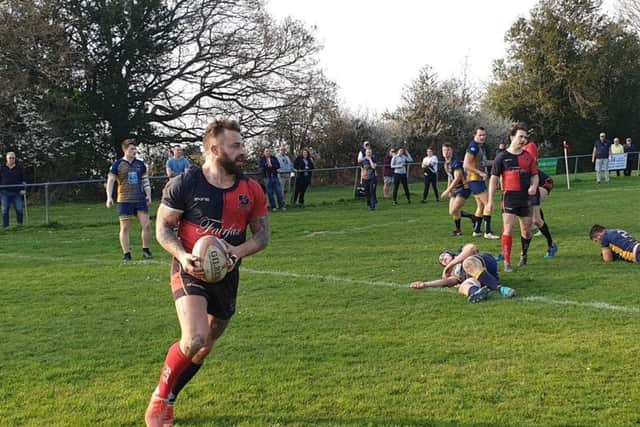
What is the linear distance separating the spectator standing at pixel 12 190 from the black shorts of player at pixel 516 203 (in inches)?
565

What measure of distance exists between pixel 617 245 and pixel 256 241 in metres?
7.24

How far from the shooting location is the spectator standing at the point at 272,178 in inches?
854

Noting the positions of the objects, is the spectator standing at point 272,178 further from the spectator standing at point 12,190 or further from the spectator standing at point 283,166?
the spectator standing at point 12,190

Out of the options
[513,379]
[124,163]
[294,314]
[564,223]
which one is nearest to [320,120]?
[564,223]

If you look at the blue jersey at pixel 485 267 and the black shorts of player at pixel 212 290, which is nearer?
the black shorts of player at pixel 212 290

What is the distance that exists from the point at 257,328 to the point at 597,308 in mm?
3658

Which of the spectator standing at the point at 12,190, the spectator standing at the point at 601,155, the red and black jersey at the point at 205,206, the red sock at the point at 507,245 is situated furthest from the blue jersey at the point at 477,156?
the spectator standing at the point at 601,155

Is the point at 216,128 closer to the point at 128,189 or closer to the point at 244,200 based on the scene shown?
the point at 244,200

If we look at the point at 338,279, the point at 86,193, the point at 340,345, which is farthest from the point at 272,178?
the point at 340,345

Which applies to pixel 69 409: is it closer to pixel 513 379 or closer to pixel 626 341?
pixel 513 379

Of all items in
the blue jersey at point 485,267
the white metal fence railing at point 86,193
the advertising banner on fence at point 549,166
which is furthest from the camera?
the advertising banner on fence at point 549,166

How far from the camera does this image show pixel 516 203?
9.95 metres

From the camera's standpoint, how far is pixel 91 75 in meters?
32.8

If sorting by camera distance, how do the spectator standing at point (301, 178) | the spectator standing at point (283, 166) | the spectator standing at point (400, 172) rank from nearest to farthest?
the spectator standing at point (400, 172), the spectator standing at point (283, 166), the spectator standing at point (301, 178)
